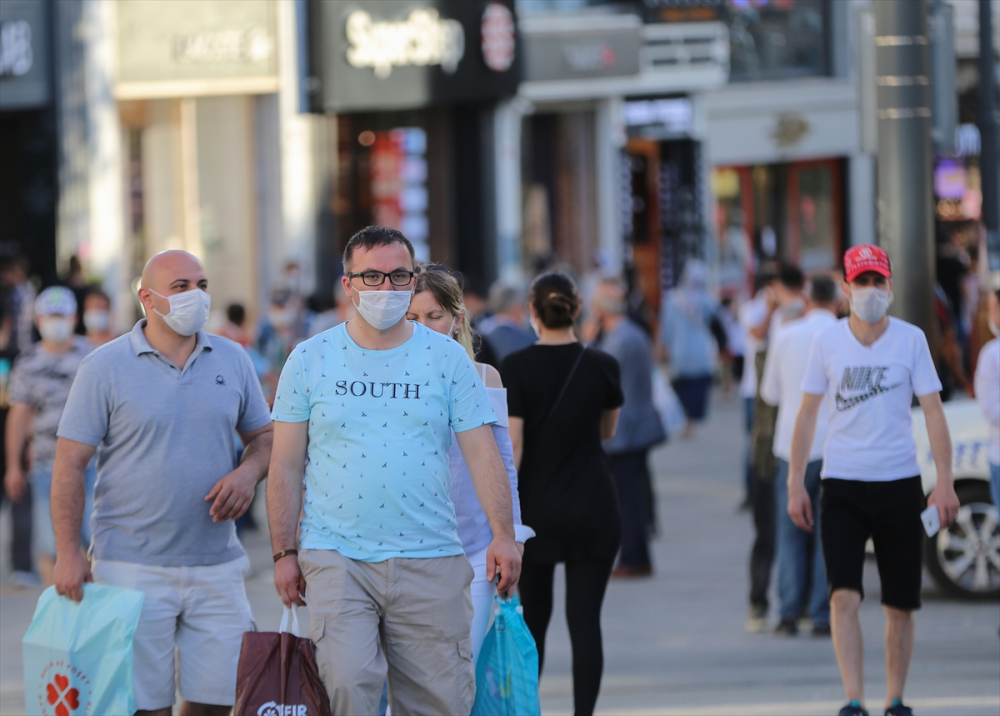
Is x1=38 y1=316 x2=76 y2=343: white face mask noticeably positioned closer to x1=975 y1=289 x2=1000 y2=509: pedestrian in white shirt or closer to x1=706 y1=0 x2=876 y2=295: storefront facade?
x1=975 y1=289 x2=1000 y2=509: pedestrian in white shirt

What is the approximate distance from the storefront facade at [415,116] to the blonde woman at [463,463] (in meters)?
14.7

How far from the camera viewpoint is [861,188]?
115ft

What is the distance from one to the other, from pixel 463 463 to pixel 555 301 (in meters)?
1.21

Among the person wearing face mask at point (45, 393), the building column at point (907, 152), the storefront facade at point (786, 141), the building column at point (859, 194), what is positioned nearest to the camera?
the building column at point (907, 152)

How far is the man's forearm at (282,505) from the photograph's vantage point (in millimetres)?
4789

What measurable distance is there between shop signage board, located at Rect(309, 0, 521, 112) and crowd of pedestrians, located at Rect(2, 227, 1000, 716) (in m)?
14.3

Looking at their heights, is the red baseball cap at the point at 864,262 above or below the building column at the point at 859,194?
below

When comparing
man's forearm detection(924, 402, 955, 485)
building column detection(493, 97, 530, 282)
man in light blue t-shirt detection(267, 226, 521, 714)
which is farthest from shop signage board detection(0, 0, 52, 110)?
man in light blue t-shirt detection(267, 226, 521, 714)

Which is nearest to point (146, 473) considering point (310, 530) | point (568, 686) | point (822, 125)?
point (310, 530)

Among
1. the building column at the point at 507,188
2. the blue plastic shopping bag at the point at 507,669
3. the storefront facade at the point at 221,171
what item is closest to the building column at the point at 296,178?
the storefront facade at the point at 221,171

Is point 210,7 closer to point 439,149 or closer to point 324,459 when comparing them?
point 439,149

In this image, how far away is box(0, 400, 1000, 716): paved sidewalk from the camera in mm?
7289

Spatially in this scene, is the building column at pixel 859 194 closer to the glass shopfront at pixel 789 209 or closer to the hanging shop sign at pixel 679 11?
the glass shopfront at pixel 789 209

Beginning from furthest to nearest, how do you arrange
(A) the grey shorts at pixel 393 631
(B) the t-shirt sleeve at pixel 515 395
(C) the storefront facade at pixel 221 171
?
(C) the storefront facade at pixel 221 171 < (B) the t-shirt sleeve at pixel 515 395 < (A) the grey shorts at pixel 393 631
